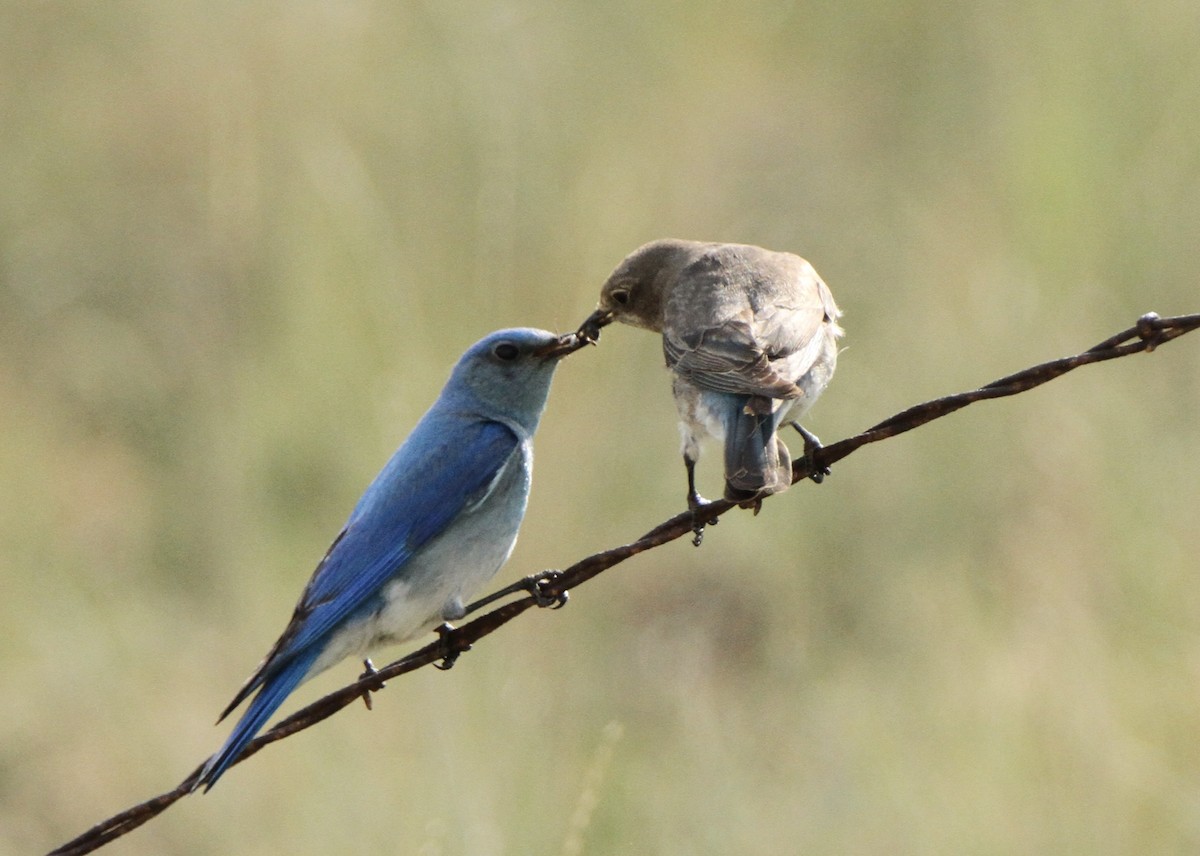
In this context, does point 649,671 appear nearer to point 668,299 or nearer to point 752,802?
point 752,802

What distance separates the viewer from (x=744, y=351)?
474cm

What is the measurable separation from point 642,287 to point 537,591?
199 centimetres

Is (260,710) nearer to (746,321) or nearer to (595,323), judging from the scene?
(746,321)

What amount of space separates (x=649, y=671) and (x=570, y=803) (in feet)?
4.12

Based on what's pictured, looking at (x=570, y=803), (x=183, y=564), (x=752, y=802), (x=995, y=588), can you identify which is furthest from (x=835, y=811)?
(x=183, y=564)

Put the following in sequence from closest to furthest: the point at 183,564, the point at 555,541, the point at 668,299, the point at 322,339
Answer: the point at 668,299 → the point at 555,541 → the point at 322,339 → the point at 183,564

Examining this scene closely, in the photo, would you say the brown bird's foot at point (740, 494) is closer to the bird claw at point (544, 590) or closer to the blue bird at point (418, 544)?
the bird claw at point (544, 590)

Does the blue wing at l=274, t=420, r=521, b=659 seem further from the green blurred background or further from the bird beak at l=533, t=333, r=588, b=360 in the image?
the green blurred background

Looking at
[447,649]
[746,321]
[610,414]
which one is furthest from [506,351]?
[610,414]

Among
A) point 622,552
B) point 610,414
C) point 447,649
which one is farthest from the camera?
point 610,414

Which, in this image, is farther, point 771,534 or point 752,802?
point 771,534

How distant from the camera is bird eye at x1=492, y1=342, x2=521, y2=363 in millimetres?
5223

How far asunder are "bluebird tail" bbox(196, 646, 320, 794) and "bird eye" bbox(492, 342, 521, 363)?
4.09ft

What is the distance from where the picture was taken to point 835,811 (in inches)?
230
